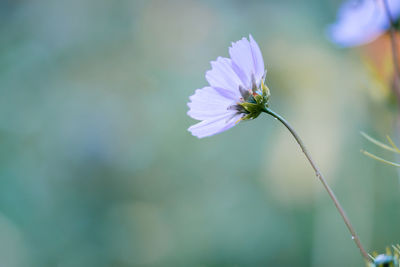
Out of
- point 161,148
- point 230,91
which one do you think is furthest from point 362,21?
point 161,148

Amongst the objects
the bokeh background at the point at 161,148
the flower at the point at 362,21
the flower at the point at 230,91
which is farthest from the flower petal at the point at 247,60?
the bokeh background at the point at 161,148

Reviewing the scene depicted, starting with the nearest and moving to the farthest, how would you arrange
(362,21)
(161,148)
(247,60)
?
(247,60) < (362,21) < (161,148)

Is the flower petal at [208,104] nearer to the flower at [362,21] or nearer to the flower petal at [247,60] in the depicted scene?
the flower petal at [247,60]

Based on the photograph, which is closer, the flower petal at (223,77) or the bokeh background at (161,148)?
the flower petal at (223,77)

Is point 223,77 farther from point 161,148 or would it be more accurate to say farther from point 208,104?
point 161,148

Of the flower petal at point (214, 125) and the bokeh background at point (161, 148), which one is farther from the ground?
the bokeh background at point (161, 148)

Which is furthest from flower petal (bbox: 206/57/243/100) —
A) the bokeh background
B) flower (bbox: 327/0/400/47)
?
the bokeh background

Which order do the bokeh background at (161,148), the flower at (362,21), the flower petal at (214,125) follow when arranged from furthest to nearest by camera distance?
the bokeh background at (161,148) → the flower at (362,21) → the flower petal at (214,125)

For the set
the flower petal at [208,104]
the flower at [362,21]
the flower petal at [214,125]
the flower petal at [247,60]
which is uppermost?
the flower at [362,21]
